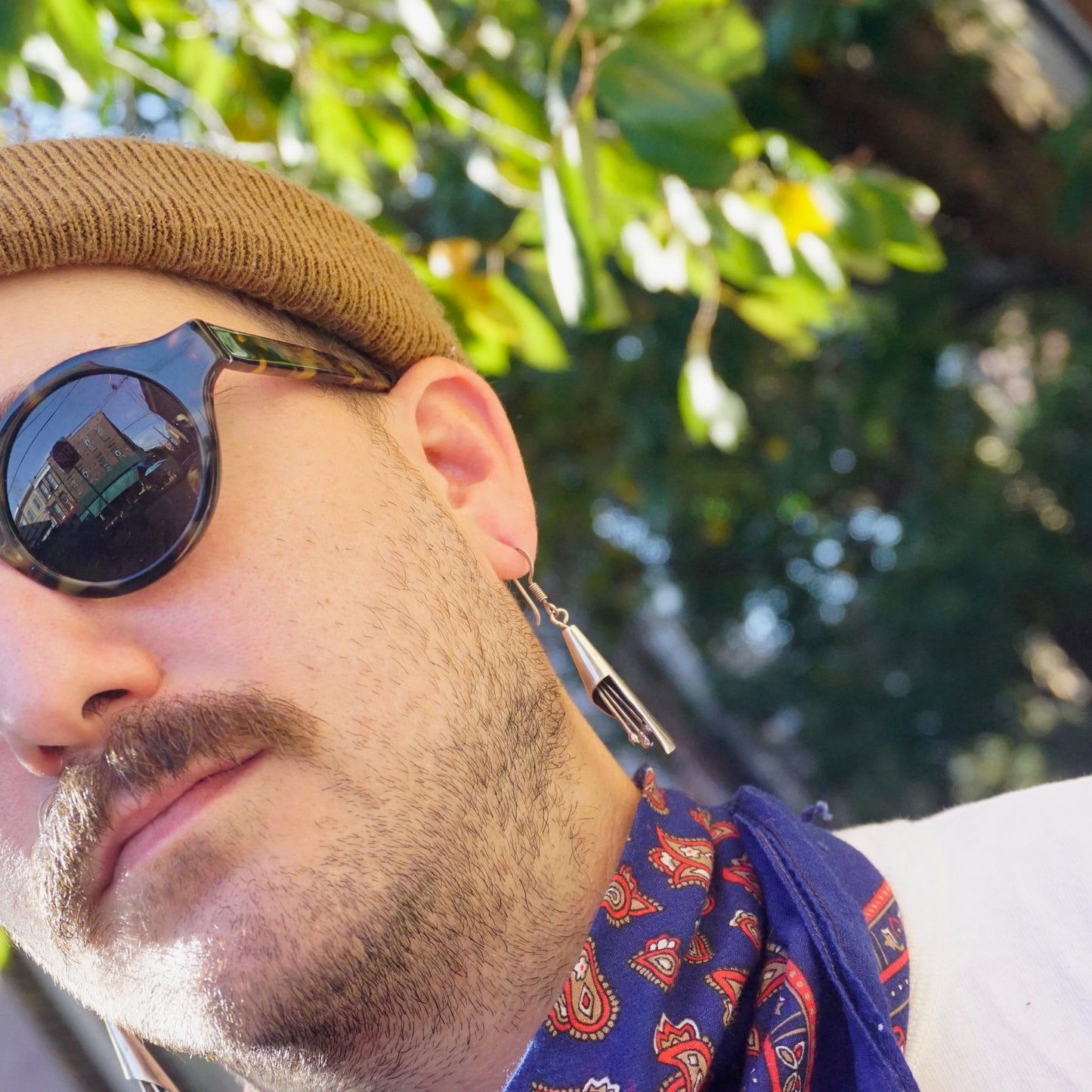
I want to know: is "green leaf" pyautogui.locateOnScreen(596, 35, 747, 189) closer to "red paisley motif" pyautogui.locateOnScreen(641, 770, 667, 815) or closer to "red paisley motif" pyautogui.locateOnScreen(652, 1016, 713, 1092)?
"red paisley motif" pyautogui.locateOnScreen(641, 770, 667, 815)

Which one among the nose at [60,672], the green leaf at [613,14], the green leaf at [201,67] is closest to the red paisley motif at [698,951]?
the nose at [60,672]

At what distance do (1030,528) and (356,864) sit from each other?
27.1 ft

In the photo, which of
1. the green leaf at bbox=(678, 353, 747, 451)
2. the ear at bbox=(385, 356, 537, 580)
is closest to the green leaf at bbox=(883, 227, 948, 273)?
the green leaf at bbox=(678, 353, 747, 451)

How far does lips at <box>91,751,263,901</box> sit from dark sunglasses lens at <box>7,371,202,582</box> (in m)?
0.22

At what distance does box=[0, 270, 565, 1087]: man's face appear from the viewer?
1.13 metres

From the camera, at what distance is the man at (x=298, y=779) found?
114 centimetres

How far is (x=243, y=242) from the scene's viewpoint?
4.66ft

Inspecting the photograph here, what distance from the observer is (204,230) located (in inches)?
54.9

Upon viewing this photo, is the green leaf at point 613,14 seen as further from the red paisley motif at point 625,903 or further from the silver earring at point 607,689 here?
the red paisley motif at point 625,903

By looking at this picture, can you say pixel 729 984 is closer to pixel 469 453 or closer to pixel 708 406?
pixel 469 453

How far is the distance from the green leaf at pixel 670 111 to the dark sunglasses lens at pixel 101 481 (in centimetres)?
86

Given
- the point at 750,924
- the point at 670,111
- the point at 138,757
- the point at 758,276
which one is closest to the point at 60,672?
the point at 138,757

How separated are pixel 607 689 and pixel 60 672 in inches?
26.1

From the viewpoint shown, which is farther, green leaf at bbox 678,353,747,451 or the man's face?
green leaf at bbox 678,353,747,451
